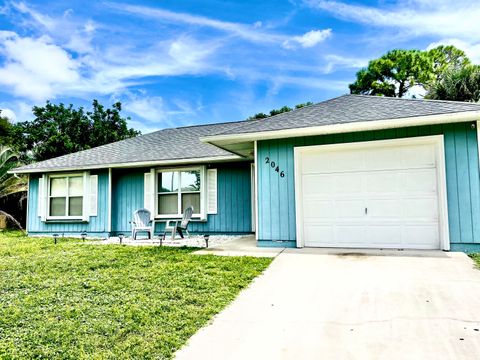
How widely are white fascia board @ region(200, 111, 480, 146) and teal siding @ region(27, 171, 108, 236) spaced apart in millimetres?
5278

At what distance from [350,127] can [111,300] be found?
5180 millimetres

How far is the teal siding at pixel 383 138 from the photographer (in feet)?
19.5

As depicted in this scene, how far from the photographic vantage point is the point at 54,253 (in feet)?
22.9

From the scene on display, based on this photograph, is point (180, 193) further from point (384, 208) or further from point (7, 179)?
point (7, 179)

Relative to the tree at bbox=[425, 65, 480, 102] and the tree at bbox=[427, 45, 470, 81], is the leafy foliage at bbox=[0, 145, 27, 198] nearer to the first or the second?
the tree at bbox=[425, 65, 480, 102]

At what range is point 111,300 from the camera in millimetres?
3814

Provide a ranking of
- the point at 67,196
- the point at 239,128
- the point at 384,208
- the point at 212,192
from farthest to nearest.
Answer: the point at 67,196, the point at 212,192, the point at 239,128, the point at 384,208

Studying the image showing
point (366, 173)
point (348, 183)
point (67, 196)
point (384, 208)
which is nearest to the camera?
point (384, 208)

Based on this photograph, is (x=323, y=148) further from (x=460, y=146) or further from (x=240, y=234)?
(x=240, y=234)

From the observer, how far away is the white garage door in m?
6.37

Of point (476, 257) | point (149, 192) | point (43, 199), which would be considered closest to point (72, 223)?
point (43, 199)

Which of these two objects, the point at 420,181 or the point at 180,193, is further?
the point at 180,193

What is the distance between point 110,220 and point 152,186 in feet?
6.29

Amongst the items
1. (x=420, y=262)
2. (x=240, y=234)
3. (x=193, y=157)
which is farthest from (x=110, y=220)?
(x=420, y=262)
